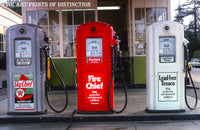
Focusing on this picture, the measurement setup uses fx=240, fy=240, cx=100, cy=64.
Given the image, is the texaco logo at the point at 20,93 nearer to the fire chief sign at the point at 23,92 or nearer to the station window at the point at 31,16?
the fire chief sign at the point at 23,92

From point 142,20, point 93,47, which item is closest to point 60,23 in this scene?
point 142,20

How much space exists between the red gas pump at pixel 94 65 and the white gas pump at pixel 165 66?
3.07 ft

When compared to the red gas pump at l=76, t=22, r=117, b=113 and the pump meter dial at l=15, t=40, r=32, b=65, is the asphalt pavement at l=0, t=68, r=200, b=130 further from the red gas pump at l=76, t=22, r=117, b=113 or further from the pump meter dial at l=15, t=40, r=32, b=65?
the pump meter dial at l=15, t=40, r=32, b=65

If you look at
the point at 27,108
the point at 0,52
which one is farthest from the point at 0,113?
the point at 0,52

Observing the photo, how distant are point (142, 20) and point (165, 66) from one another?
5.07m

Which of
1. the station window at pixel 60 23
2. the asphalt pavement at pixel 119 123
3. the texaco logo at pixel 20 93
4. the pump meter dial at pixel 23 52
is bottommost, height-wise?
the asphalt pavement at pixel 119 123

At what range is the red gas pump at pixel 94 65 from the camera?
5.65m

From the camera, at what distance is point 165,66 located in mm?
5660

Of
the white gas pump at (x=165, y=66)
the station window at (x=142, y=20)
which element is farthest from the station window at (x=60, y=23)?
the white gas pump at (x=165, y=66)

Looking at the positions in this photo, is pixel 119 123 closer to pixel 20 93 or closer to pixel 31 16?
pixel 20 93

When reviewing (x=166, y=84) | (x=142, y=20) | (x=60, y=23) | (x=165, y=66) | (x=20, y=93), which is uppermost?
(x=142, y=20)

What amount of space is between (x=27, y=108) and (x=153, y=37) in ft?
11.3

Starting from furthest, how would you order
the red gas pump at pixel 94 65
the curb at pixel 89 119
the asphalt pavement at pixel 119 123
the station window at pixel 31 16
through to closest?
the station window at pixel 31 16 → the red gas pump at pixel 94 65 → the curb at pixel 89 119 → the asphalt pavement at pixel 119 123

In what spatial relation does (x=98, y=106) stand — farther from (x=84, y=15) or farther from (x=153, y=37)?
(x=84, y=15)
